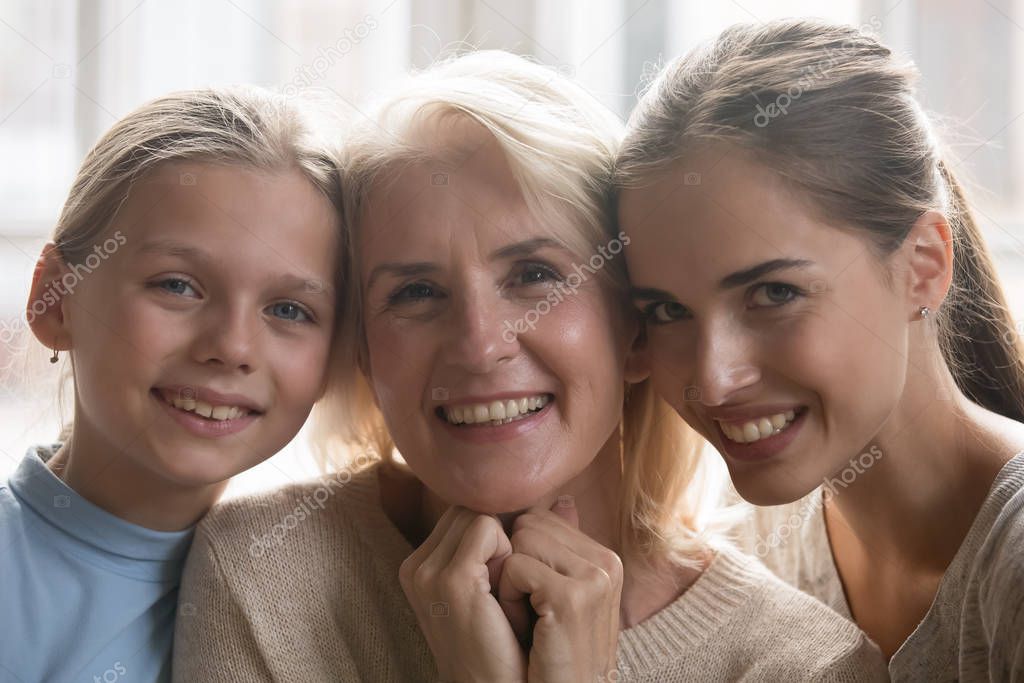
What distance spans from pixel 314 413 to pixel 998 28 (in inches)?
96.3

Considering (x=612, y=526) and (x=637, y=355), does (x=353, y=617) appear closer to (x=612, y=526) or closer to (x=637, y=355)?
(x=612, y=526)

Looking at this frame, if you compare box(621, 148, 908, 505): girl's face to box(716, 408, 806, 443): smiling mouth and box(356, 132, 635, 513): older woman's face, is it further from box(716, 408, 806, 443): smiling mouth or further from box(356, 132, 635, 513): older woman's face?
box(356, 132, 635, 513): older woman's face

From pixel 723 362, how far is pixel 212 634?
2.52ft

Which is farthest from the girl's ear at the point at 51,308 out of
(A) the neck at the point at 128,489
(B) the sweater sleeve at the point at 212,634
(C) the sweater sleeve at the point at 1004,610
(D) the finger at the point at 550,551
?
(C) the sweater sleeve at the point at 1004,610

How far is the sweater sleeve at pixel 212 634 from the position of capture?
4.59ft

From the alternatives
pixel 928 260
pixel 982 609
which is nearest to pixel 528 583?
pixel 982 609

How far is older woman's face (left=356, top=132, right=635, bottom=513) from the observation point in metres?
1.38

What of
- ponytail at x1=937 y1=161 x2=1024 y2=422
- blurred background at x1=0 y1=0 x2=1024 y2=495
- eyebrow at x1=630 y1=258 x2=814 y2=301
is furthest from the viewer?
blurred background at x1=0 y1=0 x2=1024 y2=495

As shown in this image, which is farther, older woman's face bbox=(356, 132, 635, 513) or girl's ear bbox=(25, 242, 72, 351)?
girl's ear bbox=(25, 242, 72, 351)

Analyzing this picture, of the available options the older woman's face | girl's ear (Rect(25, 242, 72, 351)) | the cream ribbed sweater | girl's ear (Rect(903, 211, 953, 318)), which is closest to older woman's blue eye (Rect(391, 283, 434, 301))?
the older woman's face

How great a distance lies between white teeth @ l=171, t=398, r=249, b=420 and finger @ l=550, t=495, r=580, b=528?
1.55 ft

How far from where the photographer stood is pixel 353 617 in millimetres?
1494

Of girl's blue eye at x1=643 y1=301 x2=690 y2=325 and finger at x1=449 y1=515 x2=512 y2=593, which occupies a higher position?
girl's blue eye at x1=643 y1=301 x2=690 y2=325

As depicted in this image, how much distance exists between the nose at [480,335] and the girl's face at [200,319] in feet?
0.78
